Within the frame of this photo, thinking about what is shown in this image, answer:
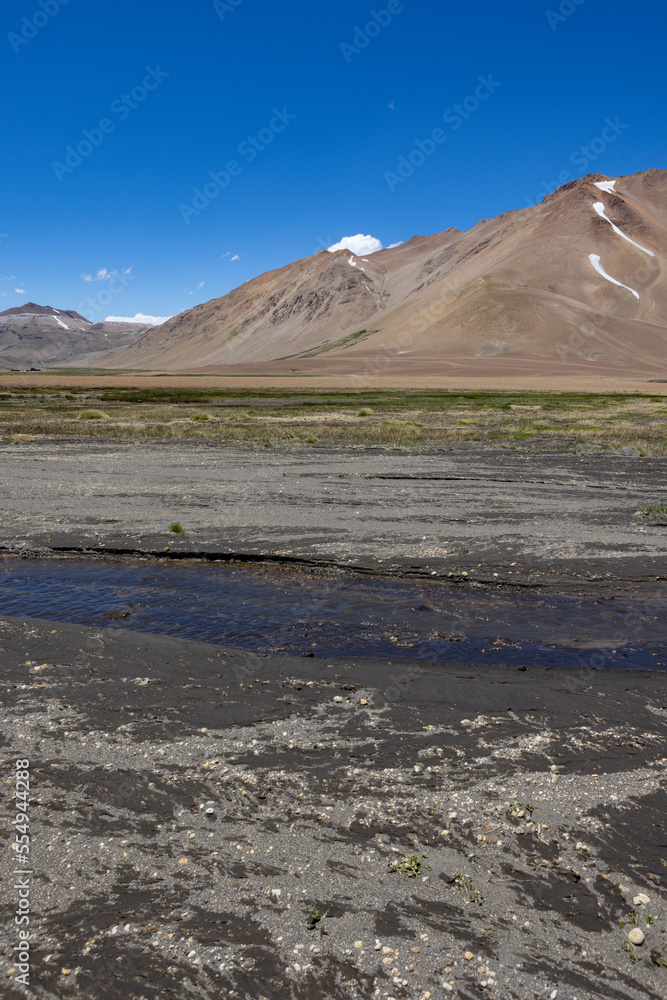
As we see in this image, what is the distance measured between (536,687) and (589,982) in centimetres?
405

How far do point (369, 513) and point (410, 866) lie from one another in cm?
1271

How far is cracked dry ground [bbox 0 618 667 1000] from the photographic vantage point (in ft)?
13.5

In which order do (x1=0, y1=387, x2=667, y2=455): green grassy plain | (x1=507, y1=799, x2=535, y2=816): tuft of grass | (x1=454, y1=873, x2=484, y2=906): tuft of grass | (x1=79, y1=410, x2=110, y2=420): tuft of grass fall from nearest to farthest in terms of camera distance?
(x1=454, y1=873, x2=484, y2=906): tuft of grass < (x1=507, y1=799, x2=535, y2=816): tuft of grass < (x1=0, y1=387, x2=667, y2=455): green grassy plain < (x1=79, y1=410, x2=110, y2=420): tuft of grass

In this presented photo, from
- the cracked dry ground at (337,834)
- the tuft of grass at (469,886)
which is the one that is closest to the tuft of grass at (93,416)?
the cracked dry ground at (337,834)

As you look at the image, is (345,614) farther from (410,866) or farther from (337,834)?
(410,866)

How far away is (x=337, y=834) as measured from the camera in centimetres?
522

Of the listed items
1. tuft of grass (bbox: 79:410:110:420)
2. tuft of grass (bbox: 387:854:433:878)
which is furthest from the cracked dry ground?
tuft of grass (bbox: 79:410:110:420)

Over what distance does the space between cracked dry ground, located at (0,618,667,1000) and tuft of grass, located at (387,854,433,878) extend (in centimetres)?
2

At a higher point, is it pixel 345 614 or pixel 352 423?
pixel 352 423

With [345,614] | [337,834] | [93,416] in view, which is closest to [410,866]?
[337,834]

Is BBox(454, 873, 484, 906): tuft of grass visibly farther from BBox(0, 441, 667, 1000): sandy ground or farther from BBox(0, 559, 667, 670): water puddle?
BBox(0, 559, 667, 670): water puddle

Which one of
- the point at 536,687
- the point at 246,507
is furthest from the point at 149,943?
the point at 246,507

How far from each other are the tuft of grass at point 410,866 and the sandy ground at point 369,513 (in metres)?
7.47

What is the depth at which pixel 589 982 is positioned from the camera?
4020mm
